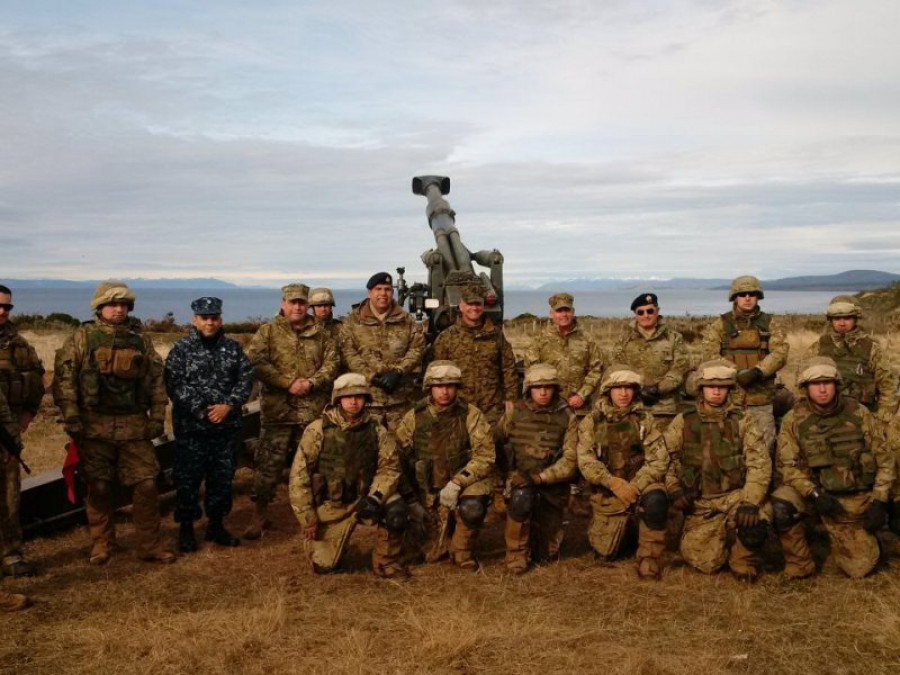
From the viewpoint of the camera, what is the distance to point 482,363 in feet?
26.5

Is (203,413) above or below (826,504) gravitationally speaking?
above

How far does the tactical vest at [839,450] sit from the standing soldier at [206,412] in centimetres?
433

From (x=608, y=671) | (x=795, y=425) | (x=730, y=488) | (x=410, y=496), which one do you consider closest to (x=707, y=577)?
(x=730, y=488)

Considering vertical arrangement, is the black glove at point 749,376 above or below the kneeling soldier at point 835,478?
above

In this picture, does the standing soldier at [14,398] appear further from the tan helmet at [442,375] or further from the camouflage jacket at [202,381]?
the tan helmet at [442,375]

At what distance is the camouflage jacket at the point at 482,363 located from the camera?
807 centimetres

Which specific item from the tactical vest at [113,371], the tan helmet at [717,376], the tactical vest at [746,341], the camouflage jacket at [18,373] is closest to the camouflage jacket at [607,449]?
the tan helmet at [717,376]

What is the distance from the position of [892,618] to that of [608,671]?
1.80 metres

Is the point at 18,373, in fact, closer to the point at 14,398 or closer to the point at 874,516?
the point at 14,398

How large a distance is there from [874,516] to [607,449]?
1.87 metres

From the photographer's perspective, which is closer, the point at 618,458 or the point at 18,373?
the point at 18,373

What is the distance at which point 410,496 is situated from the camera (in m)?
6.88

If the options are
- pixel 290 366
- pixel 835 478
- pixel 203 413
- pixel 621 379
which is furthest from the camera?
pixel 290 366

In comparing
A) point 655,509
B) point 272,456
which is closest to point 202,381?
point 272,456
